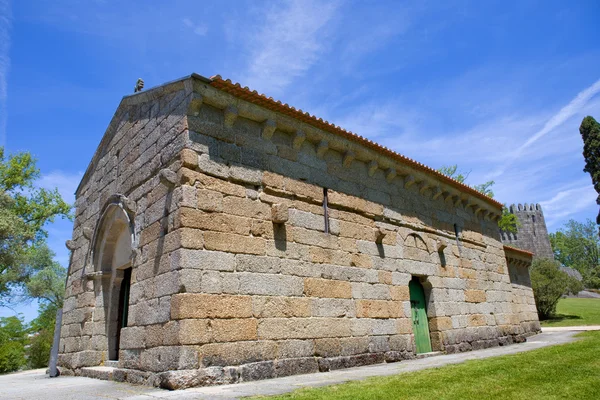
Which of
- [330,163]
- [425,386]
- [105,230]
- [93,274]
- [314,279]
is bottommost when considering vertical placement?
[425,386]

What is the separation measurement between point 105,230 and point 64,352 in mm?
2866

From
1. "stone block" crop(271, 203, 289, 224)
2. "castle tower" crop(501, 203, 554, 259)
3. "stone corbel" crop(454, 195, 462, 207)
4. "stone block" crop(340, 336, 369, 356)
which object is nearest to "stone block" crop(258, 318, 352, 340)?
"stone block" crop(340, 336, 369, 356)

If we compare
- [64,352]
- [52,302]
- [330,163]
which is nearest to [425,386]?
[330,163]

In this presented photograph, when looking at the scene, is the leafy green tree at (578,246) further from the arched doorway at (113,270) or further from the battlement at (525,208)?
the arched doorway at (113,270)

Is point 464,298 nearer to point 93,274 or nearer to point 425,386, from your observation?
point 425,386

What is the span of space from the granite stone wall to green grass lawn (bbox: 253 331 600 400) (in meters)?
1.64

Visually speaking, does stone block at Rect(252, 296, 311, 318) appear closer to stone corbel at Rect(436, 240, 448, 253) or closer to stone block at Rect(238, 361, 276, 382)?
stone block at Rect(238, 361, 276, 382)

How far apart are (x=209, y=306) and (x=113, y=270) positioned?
3.97 metres

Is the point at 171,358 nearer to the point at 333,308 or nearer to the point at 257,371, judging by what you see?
the point at 257,371

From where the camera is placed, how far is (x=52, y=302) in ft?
85.2

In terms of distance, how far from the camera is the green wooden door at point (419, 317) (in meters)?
8.73

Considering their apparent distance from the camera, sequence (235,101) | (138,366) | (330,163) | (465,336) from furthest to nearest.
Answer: (465,336) < (330,163) < (235,101) < (138,366)

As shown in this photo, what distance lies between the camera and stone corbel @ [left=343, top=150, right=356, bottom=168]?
8211 millimetres

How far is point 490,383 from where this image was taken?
182 inches
